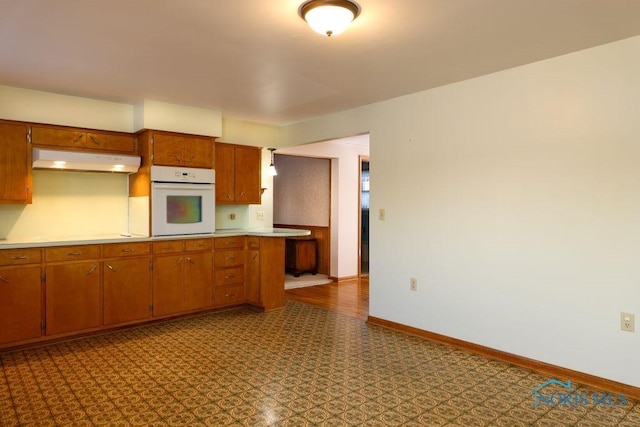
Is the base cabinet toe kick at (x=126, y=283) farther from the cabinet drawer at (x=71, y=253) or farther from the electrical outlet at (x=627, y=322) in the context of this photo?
the electrical outlet at (x=627, y=322)

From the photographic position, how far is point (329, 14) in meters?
2.28

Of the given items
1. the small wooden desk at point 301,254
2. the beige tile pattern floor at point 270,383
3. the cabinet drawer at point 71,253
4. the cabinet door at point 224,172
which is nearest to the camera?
the beige tile pattern floor at point 270,383

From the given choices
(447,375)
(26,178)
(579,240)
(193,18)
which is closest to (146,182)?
(26,178)

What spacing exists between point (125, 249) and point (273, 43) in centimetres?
260

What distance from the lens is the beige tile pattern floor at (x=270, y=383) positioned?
97.7 inches

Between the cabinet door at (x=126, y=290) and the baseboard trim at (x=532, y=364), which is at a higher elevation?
the cabinet door at (x=126, y=290)

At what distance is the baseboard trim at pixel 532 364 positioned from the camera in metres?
2.83

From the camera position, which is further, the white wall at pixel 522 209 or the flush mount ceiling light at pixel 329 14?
the white wall at pixel 522 209

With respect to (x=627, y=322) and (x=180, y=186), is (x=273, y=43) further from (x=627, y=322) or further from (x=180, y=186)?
(x=627, y=322)

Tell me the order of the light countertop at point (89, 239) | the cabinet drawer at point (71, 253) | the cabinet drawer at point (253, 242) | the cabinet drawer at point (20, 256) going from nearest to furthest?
the cabinet drawer at point (20, 256) → the light countertop at point (89, 239) → the cabinet drawer at point (71, 253) → the cabinet drawer at point (253, 242)

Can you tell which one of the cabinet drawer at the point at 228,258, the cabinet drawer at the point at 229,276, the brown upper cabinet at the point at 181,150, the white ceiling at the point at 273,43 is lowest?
the cabinet drawer at the point at 229,276

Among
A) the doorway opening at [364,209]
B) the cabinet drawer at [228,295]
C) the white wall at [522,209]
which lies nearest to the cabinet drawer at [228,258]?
the cabinet drawer at [228,295]

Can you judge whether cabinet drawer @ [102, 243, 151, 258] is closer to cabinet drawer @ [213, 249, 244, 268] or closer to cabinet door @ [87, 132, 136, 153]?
cabinet drawer @ [213, 249, 244, 268]

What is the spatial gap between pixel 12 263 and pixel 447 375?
3698 mm
